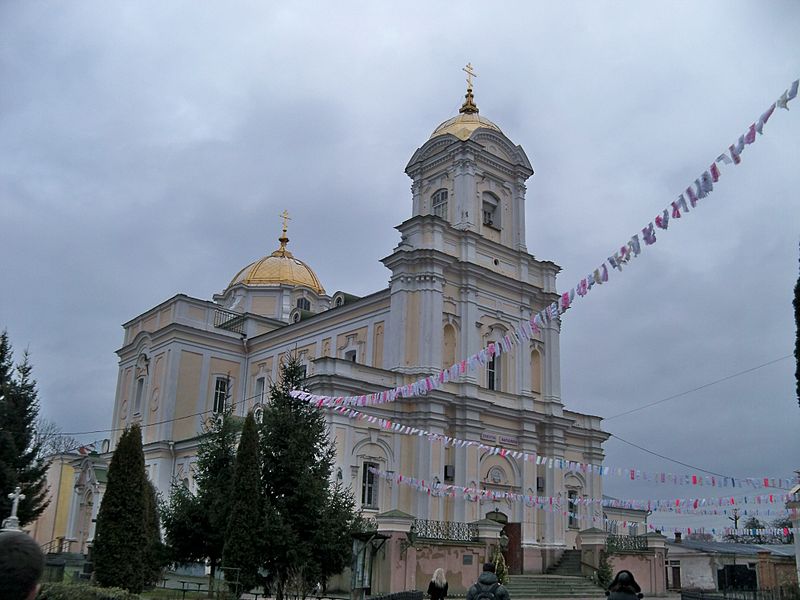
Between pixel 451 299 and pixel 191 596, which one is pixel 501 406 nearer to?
pixel 451 299

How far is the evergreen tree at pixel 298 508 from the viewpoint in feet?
61.5

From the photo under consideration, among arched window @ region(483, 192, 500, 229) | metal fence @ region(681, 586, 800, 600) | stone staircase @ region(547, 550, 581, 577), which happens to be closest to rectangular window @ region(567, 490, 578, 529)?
stone staircase @ region(547, 550, 581, 577)

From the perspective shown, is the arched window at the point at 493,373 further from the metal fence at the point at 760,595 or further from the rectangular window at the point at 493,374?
the metal fence at the point at 760,595

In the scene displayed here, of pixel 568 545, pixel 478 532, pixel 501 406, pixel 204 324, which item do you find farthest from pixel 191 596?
pixel 204 324

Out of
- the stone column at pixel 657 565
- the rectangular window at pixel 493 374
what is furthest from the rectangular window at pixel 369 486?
the stone column at pixel 657 565

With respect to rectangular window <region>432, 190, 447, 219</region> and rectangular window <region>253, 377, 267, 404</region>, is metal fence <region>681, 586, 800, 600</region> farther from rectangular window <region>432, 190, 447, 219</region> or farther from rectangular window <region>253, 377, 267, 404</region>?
rectangular window <region>253, 377, 267, 404</region>

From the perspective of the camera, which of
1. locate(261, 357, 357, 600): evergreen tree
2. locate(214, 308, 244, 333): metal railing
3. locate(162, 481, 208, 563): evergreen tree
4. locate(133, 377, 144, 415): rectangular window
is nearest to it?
locate(261, 357, 357, 600): evergreen tree

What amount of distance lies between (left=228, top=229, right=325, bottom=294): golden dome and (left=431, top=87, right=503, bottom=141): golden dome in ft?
57.3

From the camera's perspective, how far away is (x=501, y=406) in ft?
117

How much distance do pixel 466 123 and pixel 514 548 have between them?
795 inches

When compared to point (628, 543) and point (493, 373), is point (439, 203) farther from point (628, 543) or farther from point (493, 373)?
point (628, 543)

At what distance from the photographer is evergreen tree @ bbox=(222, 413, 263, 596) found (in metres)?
18.4

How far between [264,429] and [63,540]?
29.3m

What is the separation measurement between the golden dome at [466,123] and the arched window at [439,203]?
2804mm
